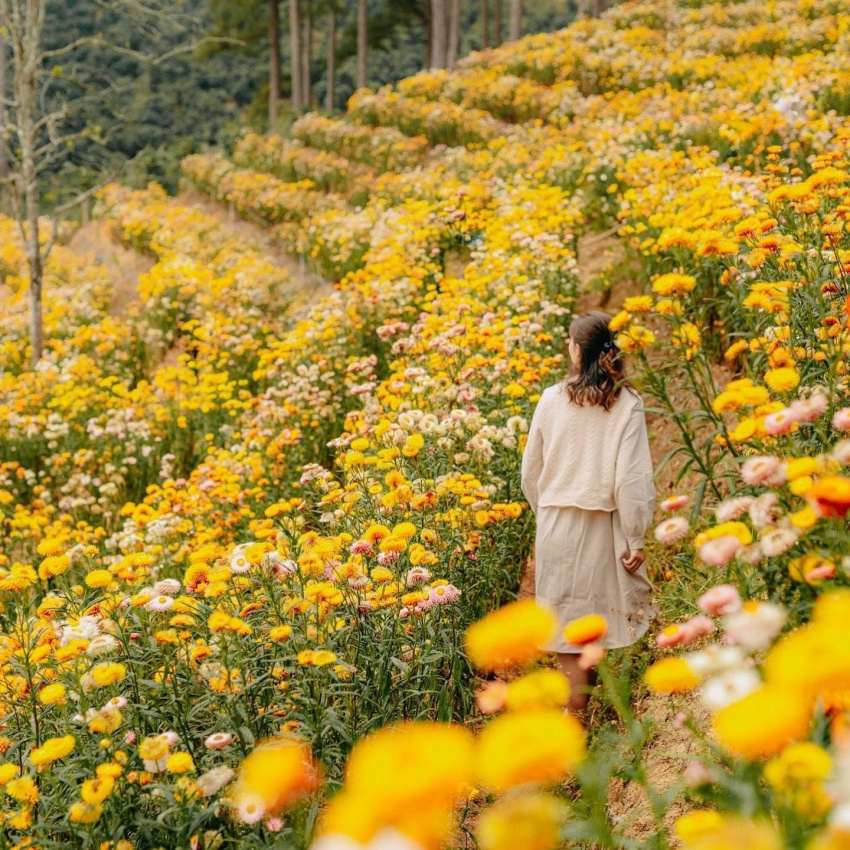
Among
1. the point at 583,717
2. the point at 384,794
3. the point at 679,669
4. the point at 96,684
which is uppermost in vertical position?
the point at 384,794

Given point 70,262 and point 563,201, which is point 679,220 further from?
point 70,262

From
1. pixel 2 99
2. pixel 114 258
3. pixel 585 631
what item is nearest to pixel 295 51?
pixel 114 258

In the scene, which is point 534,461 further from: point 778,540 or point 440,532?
point 778,540

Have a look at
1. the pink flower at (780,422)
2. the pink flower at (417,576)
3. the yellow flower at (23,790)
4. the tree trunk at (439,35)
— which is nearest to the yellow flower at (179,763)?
the yellow flower at (23,790)

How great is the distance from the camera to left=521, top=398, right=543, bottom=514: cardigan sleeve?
3.24m

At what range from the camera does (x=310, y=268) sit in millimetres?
10984

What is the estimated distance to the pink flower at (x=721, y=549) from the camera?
1288mm

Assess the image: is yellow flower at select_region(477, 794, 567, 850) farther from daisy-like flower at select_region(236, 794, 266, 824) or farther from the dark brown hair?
the dark brown hair

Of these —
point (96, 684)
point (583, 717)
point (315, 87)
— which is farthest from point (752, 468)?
point (315, 87)

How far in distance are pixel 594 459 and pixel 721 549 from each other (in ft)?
5.89

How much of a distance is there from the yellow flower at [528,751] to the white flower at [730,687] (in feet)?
0.92

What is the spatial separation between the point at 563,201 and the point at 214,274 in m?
5.18

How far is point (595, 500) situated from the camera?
3.06 metres

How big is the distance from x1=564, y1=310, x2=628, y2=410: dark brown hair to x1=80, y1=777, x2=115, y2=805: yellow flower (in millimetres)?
2155
